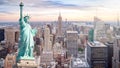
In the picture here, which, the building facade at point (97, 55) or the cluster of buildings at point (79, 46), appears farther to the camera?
the building facade at point (97, 55)

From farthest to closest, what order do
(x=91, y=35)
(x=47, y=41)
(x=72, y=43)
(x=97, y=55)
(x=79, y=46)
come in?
(x=79, y=46) → (x=72, y=43) → (x=97, y=55) → (x=91, y=35) → (x=47, y=41)

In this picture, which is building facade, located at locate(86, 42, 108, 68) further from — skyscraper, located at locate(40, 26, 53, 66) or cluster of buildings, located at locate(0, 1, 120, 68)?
skyscraper, located at locate(40, 26, 53, 66)

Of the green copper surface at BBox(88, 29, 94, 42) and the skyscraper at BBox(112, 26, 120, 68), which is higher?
the green copper surface at BBox(88, 29, 94, 42)

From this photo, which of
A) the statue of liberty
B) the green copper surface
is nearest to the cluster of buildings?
the green copper surface

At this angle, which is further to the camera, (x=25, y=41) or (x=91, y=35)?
(x=91, y=35)

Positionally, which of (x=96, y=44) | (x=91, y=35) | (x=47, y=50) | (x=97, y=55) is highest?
(x=91, y=35)

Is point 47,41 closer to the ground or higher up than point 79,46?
higher up

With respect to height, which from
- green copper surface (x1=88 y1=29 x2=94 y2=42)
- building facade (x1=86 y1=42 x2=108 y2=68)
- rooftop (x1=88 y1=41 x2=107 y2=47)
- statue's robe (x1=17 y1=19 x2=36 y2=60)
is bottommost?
building facade (x1=86 y1=42 x2=108 y2=68)

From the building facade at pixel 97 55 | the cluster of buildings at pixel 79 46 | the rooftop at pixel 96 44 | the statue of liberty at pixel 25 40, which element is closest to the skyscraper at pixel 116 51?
the cluster of buildings at pixel 79 46

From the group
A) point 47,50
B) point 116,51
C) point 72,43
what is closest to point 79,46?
point 72,43

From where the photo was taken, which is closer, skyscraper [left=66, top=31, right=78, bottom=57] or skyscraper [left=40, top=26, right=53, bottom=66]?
skyscraper [left=40, top=26, right=53, bottom=66]

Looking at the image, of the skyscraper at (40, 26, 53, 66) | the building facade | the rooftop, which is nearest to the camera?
the skyscraper at (40, 26, 53, 66)

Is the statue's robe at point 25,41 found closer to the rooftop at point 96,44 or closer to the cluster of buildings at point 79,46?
the cluster of buildings at point 79,46

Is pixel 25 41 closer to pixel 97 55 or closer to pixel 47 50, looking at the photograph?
pixel 47 50
